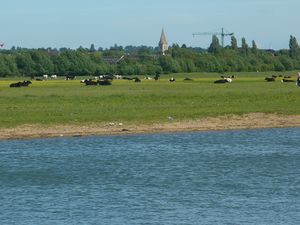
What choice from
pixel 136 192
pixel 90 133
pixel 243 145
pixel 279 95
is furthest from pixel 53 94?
pixel 136 192

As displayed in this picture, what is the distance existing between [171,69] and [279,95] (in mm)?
71835

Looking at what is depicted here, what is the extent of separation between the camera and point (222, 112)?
44.7m

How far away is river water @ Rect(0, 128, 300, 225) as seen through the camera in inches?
903

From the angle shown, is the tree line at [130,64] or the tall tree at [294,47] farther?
the tall tree at [294,47]

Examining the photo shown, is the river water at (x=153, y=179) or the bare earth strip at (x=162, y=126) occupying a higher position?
the bare earth strip at (x=162, y=126)

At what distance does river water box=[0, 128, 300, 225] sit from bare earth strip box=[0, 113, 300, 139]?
3.46 feet

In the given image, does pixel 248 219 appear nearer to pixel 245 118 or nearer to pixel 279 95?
pixel 245 118

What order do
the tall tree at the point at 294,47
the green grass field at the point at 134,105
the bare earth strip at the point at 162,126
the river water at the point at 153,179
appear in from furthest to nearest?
the tall tree at the point at 294,47
the green grass field at the point at 134,105
the bare earth strip at the point at 162,126
the river water at the point at 153,179

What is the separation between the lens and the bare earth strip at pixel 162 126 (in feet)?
128

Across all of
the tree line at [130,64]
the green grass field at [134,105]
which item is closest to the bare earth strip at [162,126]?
the green grass field at [134,105]

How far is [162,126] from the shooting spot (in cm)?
4159

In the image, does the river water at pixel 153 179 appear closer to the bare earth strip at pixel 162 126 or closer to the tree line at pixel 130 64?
the bare earth strip at pixel 162 126

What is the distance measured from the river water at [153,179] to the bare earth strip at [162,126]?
1055 millimetres

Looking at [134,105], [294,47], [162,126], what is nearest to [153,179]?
[162,126]
